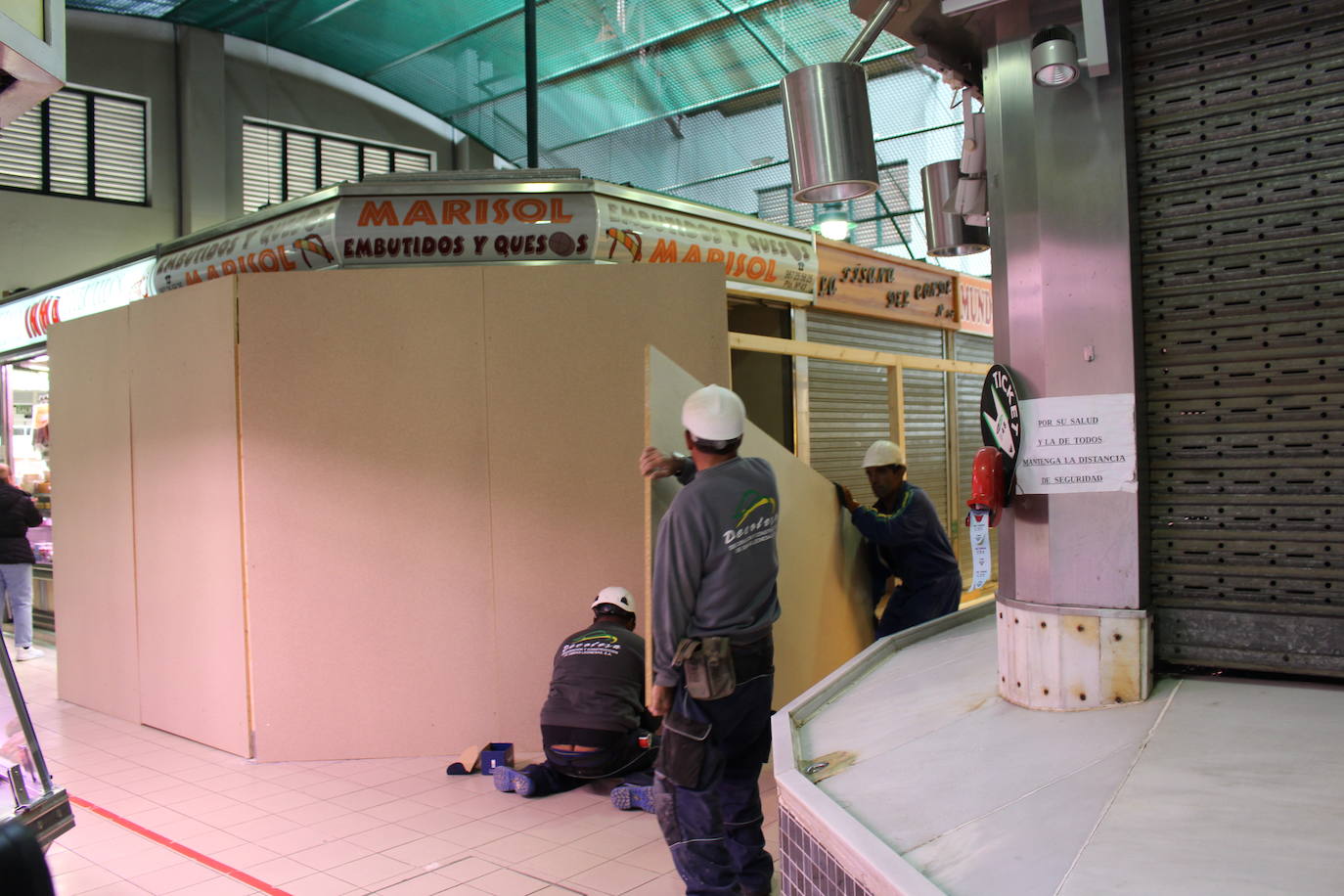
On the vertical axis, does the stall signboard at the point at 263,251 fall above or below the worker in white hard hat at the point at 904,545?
above

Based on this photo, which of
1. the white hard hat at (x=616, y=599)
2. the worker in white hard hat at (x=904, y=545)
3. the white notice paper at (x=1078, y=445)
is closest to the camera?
the white notice paper at (x=1078, y=445)

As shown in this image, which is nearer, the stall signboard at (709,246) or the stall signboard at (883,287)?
the stall signboard at (709,246)

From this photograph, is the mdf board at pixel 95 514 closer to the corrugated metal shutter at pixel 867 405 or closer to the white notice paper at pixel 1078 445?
the corrugated metal shutter at pixel 867 405

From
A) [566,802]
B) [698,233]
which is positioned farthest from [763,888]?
[698,233]

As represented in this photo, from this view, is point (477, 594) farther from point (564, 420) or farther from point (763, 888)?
point (763, 888)

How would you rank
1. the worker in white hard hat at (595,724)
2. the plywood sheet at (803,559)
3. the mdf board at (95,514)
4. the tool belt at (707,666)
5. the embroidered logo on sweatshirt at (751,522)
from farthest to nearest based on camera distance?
the mdf board at (95,514), the worker in white hard hat at (595,724), the plywood sheet at (803,559), the embroidered logo on sweatshirt at (751,522), the tool belt at (707,666)

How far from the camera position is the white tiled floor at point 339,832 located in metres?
3.83

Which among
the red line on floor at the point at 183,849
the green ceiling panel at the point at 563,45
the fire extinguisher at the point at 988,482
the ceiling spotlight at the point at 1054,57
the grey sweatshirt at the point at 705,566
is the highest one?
the green ceiling panel at the point at 563,45

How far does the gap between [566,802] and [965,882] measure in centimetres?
317

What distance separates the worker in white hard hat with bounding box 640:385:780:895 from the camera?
3252 millimetres

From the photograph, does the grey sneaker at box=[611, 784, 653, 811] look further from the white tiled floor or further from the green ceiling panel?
the green ceiling panel

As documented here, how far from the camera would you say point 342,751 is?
17.7 ft

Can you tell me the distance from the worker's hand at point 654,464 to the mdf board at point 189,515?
2.92m

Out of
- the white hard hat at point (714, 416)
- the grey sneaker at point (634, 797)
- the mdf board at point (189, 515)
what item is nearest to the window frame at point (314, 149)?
the mdf board at point (189, 515)
